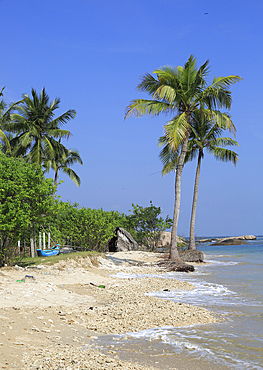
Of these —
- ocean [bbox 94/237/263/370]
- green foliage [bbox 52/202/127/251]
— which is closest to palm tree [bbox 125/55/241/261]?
green foliage [bbox 52/202/127/251]

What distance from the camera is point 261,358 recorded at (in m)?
4.71

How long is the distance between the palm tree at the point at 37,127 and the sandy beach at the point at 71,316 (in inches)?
609

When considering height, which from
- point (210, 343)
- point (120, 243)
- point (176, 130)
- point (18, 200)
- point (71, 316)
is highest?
point (176, 130)

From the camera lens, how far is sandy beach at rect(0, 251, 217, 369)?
429 cm

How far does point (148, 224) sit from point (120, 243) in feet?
10.1

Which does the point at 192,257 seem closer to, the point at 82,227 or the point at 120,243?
the point at 120,243

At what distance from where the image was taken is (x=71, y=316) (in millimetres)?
6363

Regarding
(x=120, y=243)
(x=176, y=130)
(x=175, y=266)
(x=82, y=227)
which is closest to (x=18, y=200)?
(x=176, y=130)

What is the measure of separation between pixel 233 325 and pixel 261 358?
166cm

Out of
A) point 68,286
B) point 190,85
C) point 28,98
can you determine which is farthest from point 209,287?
point 28,98

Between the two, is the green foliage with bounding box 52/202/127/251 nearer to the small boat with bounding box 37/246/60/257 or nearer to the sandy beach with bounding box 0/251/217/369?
the small boat with bounding box 37/246/60/257

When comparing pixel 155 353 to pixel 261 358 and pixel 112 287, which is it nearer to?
pixel 261 358

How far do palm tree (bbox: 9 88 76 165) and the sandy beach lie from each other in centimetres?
1547

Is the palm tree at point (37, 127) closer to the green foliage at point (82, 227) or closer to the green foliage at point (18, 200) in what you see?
the green foliage at point (82, 227)
